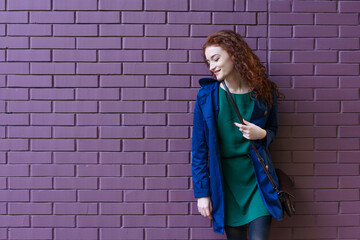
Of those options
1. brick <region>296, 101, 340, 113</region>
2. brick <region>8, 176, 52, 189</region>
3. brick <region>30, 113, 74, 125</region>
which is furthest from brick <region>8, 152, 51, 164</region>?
brick <region>296, 101, 340, 113</region>

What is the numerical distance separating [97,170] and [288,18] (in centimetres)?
205

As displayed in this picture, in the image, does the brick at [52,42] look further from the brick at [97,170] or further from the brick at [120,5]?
the brick at [97,170]

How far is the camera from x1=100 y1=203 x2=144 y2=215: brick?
2828 millimetres

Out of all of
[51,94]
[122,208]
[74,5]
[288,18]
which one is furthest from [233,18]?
[122,208]

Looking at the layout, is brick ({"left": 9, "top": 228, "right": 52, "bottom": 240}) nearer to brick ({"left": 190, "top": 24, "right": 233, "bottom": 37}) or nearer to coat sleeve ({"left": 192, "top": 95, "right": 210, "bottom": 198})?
coat sleeve ({"left": 192, "top": 95, "right": 210, "bottom": 198})

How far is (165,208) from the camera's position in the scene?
283cm

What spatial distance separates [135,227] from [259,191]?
116 centimetres

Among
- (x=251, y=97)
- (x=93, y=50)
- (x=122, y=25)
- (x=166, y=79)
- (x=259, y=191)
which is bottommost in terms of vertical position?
(x=259, y=191)

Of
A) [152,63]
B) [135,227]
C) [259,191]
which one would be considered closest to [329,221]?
[259,191]

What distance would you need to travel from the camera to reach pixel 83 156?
2.80 metres

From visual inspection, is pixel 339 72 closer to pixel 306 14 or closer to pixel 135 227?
pixel 306 14

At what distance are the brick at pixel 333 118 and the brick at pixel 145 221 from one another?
156 cm

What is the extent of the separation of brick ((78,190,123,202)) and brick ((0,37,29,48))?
1.31 metres

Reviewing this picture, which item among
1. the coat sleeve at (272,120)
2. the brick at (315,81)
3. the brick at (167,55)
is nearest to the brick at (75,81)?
the brick at (167,55)
